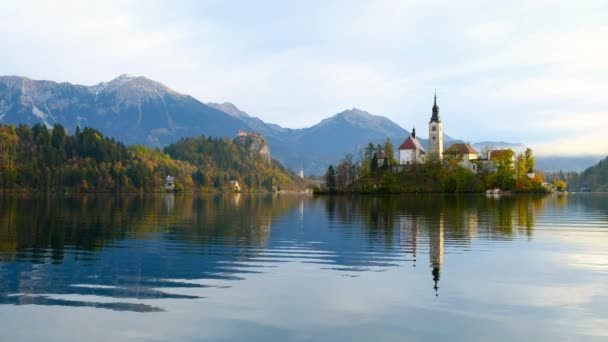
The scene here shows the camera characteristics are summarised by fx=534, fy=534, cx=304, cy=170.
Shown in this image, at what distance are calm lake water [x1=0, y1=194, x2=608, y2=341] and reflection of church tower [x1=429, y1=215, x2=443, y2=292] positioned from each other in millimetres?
161

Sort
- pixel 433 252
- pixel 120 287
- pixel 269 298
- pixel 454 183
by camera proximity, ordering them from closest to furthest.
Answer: pixel 269 298, pixel 120 287, pixel 433 252, pixel 454 183

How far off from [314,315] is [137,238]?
27.9 meters

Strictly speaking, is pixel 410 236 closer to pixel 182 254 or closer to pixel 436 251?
pixel 436 251

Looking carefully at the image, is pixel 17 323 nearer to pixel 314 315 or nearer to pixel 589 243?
pixel 314 315

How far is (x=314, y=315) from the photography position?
1855 cm

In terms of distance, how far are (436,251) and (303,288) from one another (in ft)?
47.1

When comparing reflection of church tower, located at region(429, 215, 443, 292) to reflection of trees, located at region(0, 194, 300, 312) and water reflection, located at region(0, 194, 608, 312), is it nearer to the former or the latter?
water reflection, located at region(0, 194, 608, 312)

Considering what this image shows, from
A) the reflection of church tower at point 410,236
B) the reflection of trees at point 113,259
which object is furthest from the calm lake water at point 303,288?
the reflection of church tower at point 410,236

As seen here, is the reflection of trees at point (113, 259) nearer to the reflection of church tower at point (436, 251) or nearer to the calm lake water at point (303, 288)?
the calm lake water at point (303, 288)

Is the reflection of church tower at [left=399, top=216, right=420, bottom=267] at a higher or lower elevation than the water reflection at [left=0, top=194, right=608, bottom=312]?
higher

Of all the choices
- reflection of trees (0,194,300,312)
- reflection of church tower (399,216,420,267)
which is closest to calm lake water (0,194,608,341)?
reflection of trees (0,194,300,312)

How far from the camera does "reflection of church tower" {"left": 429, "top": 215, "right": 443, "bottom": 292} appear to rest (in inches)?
1044

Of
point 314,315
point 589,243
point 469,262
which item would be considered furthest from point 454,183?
point 314,315

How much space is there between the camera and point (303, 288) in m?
23.0
